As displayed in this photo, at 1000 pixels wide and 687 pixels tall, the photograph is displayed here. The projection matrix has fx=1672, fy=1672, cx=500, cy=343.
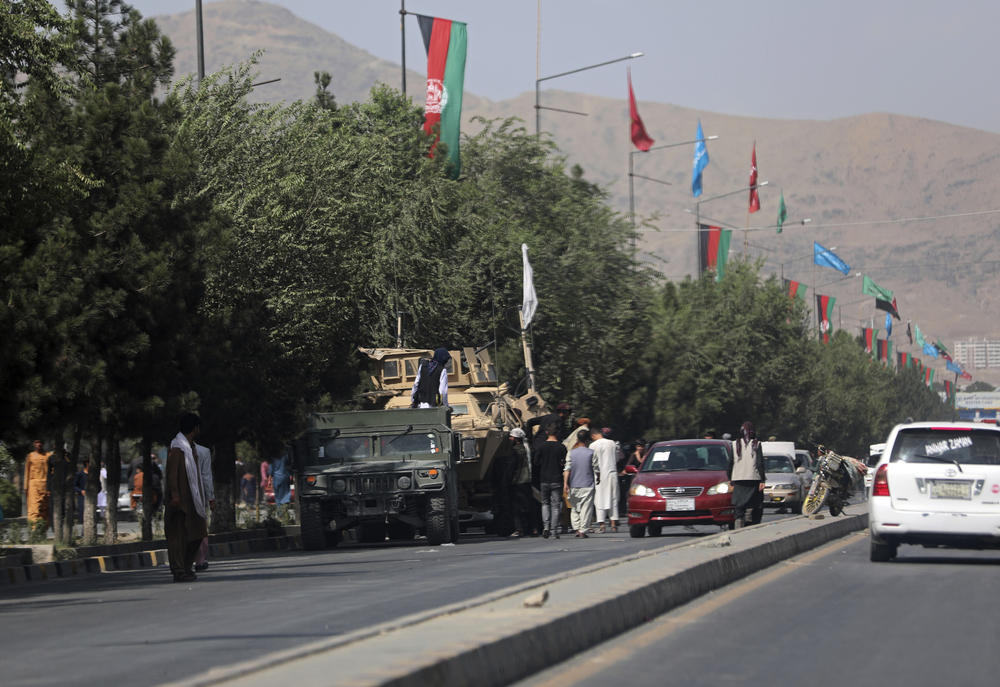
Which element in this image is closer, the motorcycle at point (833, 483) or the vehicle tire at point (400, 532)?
the vehicle tire at point (400, 532)

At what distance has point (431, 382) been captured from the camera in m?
26.7

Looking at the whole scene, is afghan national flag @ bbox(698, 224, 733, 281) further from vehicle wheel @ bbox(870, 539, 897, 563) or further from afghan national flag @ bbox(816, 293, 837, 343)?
vehicle wheel @ bbox(870, 539, 897, 563)

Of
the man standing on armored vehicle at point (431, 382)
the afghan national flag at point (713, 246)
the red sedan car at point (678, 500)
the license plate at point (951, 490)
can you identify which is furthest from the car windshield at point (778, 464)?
the afghan national flag at point (713, 246)

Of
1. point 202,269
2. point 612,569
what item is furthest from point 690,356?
point 612,569

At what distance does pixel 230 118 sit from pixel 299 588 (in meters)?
14.7

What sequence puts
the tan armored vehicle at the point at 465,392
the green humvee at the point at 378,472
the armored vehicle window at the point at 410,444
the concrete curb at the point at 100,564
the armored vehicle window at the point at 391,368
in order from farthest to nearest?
the armored vehicle window at the point at 391,368 → the tan armored vehicle at the point at 465,392 → the armored vehicle window at the point at 410,444 → the green humvee at the point at 378,472 → the concrete curb at the point at 100,564

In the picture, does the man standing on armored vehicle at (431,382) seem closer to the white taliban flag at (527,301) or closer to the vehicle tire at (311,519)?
the vehicle tire at (311,519)

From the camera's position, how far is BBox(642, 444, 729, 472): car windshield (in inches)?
1048

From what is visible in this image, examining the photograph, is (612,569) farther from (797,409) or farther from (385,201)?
(797,409)

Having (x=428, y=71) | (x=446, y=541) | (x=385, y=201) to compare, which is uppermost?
(x=428, y=71)

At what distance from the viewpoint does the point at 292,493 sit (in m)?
42.5

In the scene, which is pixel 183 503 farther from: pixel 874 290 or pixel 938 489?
pixel 874 290

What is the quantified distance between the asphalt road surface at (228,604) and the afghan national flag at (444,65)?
15504 mm

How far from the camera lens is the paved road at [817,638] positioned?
8.86 meters
